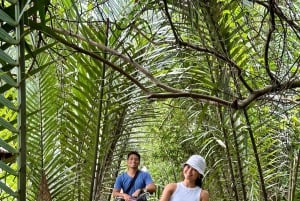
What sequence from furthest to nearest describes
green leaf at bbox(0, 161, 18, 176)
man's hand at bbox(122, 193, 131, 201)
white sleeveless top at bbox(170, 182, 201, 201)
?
man's hand at bbox(122, 193, 131, 201), white sleeveless top at bbox(170, 182, 201, 201), green leaf at bbox(0, 161, 18, 176)

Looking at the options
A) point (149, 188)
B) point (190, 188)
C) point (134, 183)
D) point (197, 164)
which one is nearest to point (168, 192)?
point (190, 188)

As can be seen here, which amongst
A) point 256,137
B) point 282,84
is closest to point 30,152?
point 256,137

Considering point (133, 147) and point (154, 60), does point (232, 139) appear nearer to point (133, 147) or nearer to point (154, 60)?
point (154, 60)

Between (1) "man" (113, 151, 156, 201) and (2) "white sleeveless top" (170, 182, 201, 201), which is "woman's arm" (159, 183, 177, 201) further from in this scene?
(1) "man" (113, 151, 156, 201)

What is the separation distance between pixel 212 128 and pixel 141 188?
1.01 m

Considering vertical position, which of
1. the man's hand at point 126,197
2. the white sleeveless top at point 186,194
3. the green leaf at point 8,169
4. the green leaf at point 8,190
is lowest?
the green leaf at point 8,190

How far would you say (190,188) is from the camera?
137 inches

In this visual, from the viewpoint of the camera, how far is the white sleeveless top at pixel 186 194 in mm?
3414

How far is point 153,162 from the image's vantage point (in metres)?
8.85

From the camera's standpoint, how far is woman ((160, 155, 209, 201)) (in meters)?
3.42

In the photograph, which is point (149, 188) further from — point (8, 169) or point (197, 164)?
point (8, 169)

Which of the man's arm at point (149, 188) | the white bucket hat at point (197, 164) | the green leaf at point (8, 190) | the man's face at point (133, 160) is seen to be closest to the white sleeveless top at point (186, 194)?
the white bucket hat at point (197, 164)

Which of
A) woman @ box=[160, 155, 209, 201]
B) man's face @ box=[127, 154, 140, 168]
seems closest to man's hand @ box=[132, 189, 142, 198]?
man's face @ box=[127, 154, 140, 168]

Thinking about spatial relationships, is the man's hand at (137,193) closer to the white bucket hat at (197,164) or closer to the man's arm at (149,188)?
the man's arm at (149,188)
